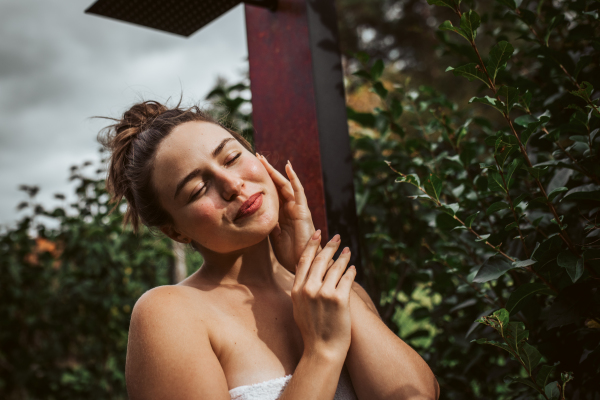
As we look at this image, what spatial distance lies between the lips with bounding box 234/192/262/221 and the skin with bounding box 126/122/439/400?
12 mm

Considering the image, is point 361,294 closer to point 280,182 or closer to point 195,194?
point 280,182

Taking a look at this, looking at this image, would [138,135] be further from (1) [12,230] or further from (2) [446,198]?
(1) [12,230]

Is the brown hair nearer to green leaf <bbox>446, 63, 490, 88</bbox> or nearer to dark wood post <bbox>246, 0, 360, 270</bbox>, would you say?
dark wood post <bbox>246, 0, 360, 270</bbox>

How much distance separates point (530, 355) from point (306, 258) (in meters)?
0.69

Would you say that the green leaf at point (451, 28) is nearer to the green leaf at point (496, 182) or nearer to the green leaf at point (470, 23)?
the green leaf at point (470, 23)

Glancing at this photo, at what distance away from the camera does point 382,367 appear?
1374 mm

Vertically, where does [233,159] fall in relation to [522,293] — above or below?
above

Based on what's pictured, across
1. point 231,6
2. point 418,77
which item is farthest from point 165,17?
point 418,77

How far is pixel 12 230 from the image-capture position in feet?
12.1

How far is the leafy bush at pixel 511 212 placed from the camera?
48.0 inches

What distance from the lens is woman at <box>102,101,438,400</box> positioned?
4.10 feet

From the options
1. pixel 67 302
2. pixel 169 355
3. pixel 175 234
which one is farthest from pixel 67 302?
pixel 169 355

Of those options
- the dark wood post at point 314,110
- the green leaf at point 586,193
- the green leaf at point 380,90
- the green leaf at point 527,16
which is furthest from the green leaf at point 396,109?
the green leaf at point 586,193

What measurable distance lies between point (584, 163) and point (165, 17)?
1731mm
